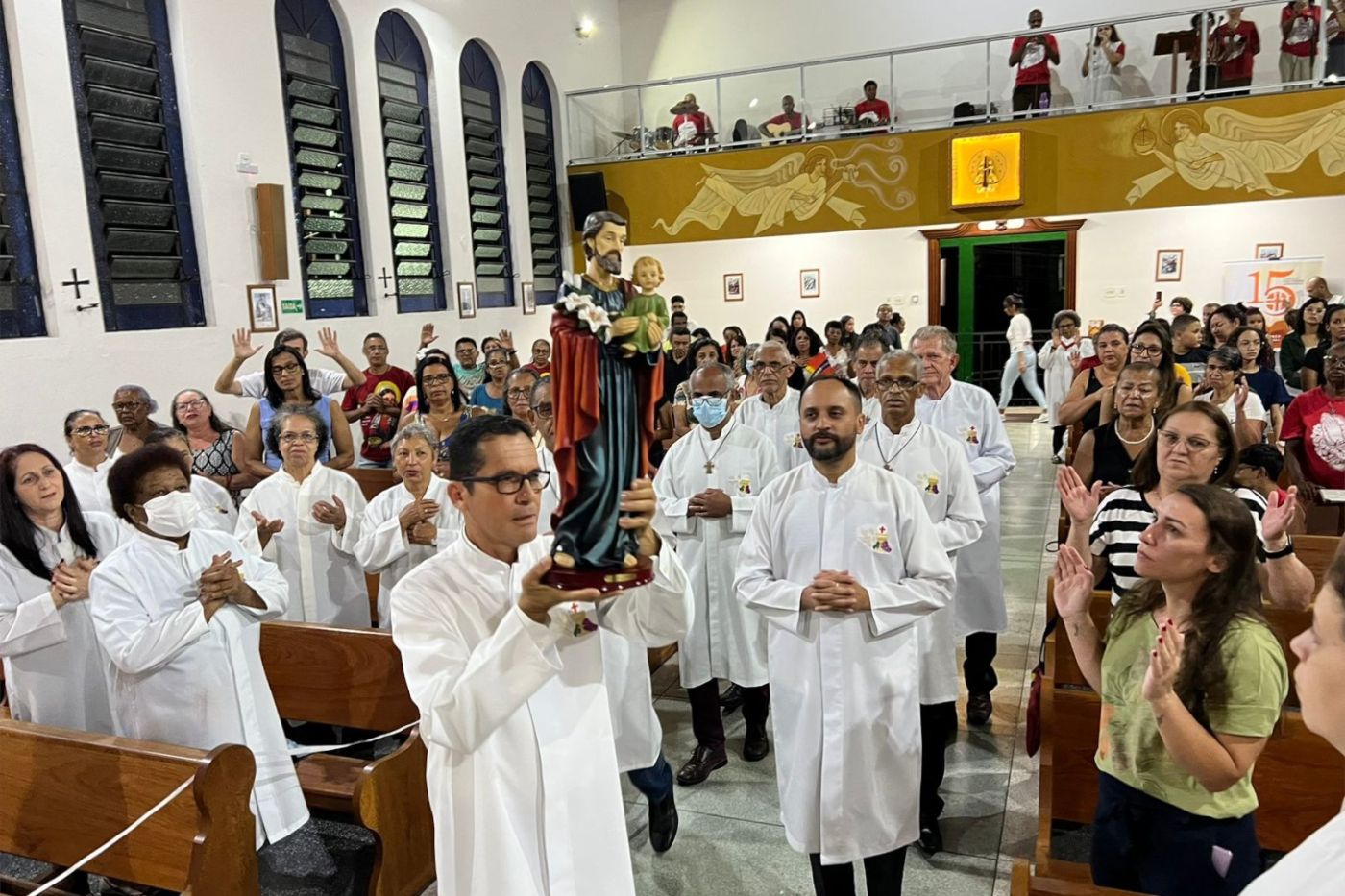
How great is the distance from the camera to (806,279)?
1571 centimetres

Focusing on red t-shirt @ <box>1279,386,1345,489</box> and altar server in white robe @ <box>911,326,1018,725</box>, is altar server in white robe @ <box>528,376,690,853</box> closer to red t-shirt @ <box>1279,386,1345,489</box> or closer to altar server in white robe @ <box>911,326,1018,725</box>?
altar server in white robe @ <box>911,326,1018,725</box>

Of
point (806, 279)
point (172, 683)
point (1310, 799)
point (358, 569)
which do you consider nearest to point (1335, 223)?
point (806, 279)

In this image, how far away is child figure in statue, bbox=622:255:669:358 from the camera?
5.79ft

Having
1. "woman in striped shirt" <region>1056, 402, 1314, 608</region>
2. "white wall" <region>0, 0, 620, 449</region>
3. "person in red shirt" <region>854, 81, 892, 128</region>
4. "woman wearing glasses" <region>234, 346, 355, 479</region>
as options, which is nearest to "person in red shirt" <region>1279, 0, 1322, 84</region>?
"person in red shirt" <region>854, 81, 892, 128</region>

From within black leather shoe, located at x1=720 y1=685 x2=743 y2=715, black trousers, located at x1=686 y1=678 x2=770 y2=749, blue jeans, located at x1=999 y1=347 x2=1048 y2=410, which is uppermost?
blue jeans, located at x1=999 y1=347 x2=1048 y2=410

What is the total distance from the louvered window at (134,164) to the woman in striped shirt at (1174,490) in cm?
798

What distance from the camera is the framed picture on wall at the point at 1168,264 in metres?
13.8

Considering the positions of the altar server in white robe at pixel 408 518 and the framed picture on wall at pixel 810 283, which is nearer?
the altar server in white robe at pixel 408 518

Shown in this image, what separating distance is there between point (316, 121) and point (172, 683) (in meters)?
8.65

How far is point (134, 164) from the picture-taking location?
8062 mm

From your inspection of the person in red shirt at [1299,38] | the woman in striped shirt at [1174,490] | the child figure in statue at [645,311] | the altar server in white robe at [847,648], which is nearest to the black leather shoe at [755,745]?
the altar server in white robe at [847,648]

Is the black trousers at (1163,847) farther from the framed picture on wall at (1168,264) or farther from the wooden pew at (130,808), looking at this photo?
the framed picture on wall at (1168,264)

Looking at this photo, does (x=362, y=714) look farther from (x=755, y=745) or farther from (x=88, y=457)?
(x=88, y=457)

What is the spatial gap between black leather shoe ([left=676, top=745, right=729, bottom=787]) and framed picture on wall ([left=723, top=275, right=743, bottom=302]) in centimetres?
1232
